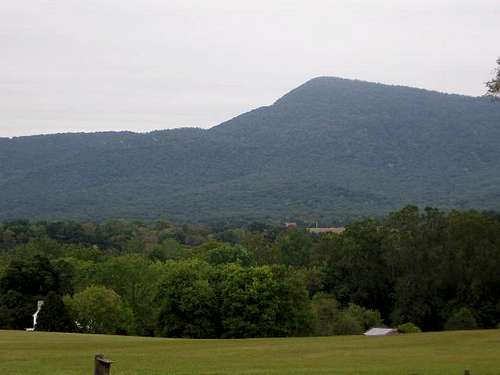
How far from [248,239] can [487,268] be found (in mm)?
45633

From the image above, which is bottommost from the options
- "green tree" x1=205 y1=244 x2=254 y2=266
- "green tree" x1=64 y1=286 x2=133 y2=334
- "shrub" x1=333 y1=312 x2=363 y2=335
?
"shrub" x1=333 y1=312 x2=363 y2=335

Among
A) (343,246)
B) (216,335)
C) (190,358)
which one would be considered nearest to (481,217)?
(343,246)

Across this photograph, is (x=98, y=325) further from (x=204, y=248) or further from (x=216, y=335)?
(x=204, y=248)

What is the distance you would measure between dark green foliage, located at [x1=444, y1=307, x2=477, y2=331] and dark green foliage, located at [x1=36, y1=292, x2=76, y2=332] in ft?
77.1

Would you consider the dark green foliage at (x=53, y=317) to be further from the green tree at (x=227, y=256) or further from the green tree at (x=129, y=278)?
the green tree at (x=227, y=256)

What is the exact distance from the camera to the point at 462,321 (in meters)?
55.7

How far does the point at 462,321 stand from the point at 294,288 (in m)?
11.3

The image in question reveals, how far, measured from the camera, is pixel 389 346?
103ft

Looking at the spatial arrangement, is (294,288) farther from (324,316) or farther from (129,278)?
(129,278)

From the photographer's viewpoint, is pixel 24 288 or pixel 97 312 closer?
pixel 97 312

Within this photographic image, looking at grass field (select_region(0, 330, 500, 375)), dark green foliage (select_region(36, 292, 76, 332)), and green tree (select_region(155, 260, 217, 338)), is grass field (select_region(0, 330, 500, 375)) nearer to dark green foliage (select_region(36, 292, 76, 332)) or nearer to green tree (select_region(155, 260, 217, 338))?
dark green foliage (select_region(36, 292, 76, 332))

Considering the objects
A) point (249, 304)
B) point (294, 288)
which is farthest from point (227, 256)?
point (249, 304)

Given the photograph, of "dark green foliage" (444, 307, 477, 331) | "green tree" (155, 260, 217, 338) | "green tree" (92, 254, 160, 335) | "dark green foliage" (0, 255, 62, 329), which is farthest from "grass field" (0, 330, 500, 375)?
"green tree" (92, 254, 160, 335)

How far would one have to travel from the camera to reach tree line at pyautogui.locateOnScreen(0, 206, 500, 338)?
52000mm
